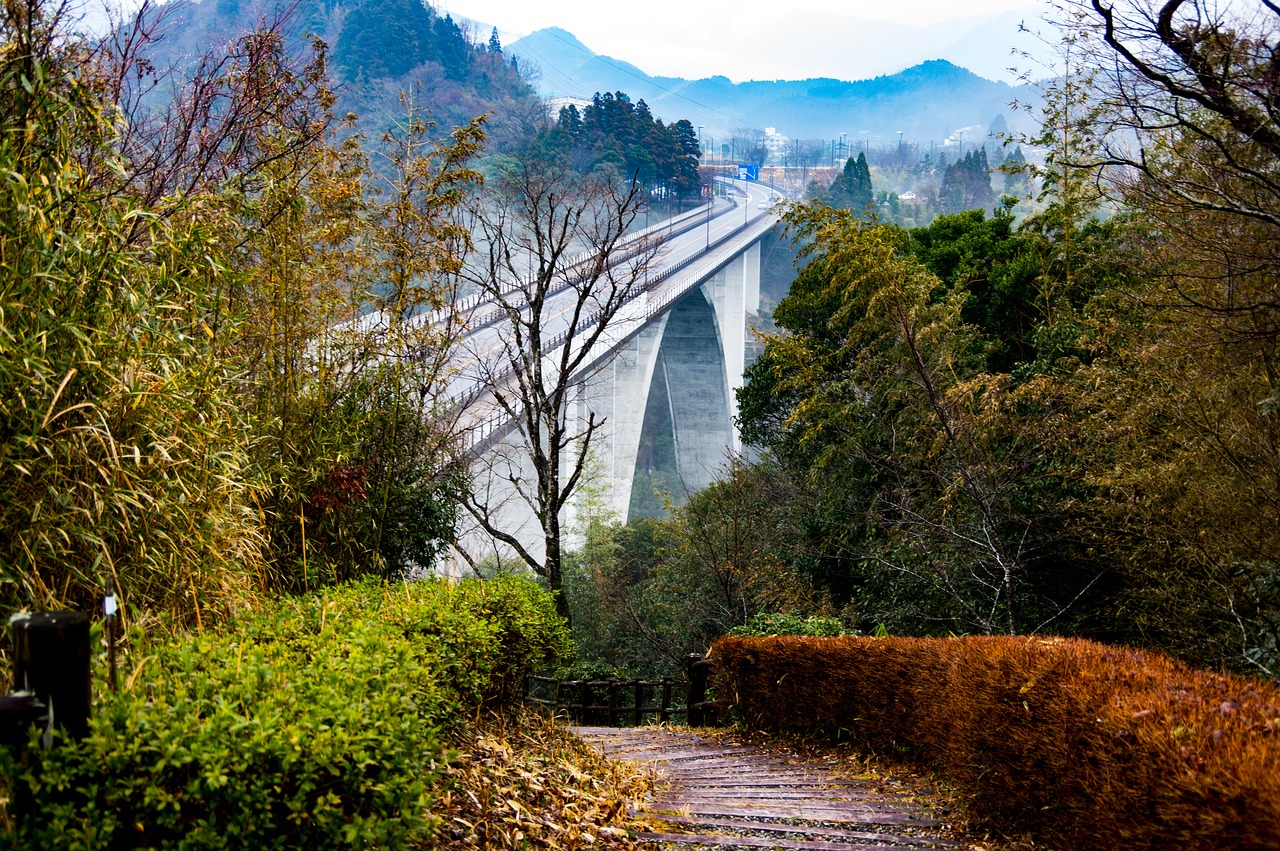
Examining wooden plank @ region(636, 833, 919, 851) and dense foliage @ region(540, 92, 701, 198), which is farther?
dense foliage @ region(540, 92, 701, 198)

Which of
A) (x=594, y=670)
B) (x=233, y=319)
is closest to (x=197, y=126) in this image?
(x=233, y=319)

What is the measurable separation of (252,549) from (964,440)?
7.02m

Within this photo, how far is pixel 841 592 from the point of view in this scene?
40.8ft

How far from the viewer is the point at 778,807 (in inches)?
134

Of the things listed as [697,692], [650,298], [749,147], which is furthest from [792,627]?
[749,147]

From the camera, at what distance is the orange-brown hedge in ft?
6.07

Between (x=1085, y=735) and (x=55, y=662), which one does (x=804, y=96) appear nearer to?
(x=1085, y=735)

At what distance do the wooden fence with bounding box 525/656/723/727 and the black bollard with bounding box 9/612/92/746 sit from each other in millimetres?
3212

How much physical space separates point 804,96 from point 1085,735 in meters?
129

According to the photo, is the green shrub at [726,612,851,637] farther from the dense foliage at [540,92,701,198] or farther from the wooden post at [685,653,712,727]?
the dense foliage at [540,92,701,198]

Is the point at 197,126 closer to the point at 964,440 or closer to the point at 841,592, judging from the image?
the point at 964,440

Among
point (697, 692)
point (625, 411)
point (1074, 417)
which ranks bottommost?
point (697, 692)

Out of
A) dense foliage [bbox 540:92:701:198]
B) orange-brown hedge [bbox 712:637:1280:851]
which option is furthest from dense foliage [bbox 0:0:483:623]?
dense foliage [bbox 540:92:701:198]

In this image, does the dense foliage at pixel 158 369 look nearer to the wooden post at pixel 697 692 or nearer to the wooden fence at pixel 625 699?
the wooden fence at pixel 625 699
